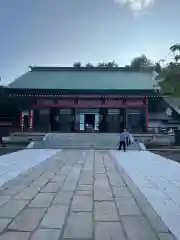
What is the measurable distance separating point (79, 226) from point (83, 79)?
24836mm

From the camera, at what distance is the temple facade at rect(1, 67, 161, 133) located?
2406 cm

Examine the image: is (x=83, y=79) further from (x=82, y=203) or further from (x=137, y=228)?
(x=137, y=228)

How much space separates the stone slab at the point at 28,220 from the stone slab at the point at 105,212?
28.8 inches

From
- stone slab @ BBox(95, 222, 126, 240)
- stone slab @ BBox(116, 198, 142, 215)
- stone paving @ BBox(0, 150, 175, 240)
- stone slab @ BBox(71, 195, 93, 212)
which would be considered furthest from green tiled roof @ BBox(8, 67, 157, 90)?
stone slab @ BBox(95, 222, 126, 240)

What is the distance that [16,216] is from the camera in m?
3.65

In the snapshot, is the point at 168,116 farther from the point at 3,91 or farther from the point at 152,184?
the point at 152,184

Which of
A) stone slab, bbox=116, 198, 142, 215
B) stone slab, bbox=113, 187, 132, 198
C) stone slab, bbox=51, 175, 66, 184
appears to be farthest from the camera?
stone slab, bbox=51, 175, 66, 184

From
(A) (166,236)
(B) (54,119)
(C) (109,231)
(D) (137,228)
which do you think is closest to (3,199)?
(C) (109,231)

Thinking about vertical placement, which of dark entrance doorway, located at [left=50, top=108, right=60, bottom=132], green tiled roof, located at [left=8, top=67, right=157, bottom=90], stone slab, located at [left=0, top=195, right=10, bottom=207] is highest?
green tiled roof, located at [left=8, top=67, right=157, bottom=90]

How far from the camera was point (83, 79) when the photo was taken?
2762 cm

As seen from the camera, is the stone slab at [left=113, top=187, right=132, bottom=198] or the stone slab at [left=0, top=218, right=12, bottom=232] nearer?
the stone slab at [left=0, top=218, right=12, bottom=232]

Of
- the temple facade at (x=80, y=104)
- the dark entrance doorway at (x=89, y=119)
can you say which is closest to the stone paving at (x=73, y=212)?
the temple facade at (x=80, y=104)

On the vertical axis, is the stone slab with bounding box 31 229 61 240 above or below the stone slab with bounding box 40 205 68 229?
above

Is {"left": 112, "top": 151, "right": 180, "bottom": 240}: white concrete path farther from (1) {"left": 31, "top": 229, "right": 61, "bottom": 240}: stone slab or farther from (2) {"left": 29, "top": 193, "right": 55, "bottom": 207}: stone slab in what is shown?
(2) {"left": 29, "top": 193, "right": 55, "bottom": 207}: stone slab
